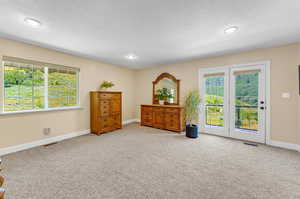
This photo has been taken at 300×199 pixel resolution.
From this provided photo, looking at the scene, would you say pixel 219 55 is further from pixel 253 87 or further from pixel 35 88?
pixel 35 88

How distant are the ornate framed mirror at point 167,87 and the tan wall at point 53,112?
57.6 inches

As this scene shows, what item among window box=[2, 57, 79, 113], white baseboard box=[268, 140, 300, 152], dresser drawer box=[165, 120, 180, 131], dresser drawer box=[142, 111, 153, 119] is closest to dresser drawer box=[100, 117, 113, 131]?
window box=[2, 57, 79, 113]

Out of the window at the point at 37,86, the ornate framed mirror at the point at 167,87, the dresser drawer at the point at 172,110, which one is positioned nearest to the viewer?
the window at the point at 37,86

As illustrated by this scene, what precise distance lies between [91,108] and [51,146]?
149cm

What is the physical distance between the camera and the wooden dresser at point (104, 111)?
4.12 meters

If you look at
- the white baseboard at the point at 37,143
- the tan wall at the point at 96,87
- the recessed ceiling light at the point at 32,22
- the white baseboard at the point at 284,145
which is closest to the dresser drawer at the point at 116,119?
the tan wall at the point at 96,87

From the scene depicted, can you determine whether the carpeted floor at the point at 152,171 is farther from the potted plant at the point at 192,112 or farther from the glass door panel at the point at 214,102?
the glass door panel at the point at 214,102

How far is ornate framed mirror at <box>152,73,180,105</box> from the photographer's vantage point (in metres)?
4.89

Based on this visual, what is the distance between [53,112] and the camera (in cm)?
351

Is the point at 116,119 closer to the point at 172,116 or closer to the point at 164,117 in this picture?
the point at 164,117

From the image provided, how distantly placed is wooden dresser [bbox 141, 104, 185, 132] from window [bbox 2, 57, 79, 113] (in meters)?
2.46

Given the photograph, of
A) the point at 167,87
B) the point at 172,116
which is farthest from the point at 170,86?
the point at 172,116

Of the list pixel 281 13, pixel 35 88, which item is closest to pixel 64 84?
pixel 35 88

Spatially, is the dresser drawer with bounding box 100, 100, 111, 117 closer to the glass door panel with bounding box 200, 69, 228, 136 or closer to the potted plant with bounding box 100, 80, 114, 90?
the potted plant with bounding box 100, 80, 114, 90
